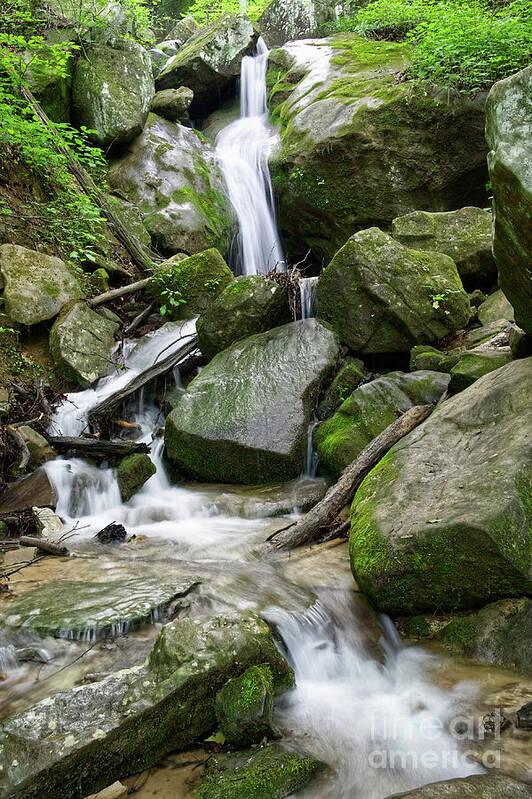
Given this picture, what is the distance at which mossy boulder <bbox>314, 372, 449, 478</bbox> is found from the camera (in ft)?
16.3

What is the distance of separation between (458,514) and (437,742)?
113cm

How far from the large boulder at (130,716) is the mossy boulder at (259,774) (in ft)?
0.81

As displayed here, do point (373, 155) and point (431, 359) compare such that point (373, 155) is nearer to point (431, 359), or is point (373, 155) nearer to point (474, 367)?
point (431, 359)

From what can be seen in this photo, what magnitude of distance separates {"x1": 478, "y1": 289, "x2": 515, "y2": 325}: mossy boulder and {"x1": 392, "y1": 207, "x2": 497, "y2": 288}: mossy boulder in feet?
2.32

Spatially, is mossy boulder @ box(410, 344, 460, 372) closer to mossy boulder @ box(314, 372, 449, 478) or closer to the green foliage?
mossy boulder @ box(314, 372, 449, 478)

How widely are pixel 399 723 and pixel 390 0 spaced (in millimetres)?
14713

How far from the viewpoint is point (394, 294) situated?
6.04 m

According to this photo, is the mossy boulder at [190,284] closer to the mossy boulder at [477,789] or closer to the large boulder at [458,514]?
the large boulder at [458,514]

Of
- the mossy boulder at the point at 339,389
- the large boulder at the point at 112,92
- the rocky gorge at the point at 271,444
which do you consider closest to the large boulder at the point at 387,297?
the rocky gorge at the point at 271,444

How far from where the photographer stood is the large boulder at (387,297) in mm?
6066

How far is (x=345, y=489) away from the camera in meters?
4.32

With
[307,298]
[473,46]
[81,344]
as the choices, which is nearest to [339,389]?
[307,298]

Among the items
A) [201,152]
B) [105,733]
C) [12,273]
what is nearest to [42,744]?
[105,733]

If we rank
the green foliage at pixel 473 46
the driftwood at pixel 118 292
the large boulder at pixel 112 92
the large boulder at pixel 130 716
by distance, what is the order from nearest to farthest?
the large boulder at pixel 130 716, the driftwood at pixel 118 292, the green foliage at pixel 473 46, the large boulder at pixel 112 92
